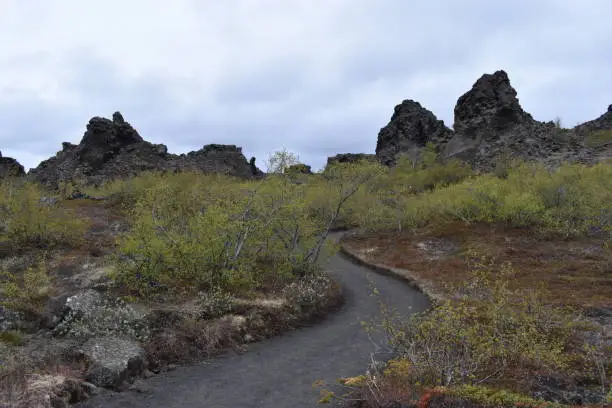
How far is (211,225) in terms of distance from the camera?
20.3 metres

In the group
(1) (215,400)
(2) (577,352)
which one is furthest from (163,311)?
(2) (577,352)

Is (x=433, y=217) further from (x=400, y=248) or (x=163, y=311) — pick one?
(x=163, y=311)

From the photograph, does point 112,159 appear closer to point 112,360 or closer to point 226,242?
point 226,242

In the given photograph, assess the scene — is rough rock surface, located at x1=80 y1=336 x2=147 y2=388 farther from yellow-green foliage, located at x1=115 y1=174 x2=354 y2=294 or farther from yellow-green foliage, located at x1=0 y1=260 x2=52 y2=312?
yellow-green foliage, located at x1=0 y1=260 x2=52 y2=312

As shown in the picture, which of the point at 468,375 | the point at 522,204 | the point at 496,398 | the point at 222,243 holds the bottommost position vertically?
the point at 496,398

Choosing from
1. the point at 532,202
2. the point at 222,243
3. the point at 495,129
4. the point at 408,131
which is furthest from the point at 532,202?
the point at 408,131

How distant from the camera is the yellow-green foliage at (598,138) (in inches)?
2499

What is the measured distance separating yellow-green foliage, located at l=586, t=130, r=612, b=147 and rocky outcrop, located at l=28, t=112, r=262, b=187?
2459 inches

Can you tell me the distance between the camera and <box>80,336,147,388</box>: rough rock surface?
484 inches

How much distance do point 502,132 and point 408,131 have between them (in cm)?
3470

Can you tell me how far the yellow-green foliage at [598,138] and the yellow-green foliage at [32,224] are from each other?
225 feet

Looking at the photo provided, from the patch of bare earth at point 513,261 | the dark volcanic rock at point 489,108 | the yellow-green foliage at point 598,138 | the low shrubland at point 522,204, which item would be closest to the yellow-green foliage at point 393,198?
the low shrubland at point 522,204

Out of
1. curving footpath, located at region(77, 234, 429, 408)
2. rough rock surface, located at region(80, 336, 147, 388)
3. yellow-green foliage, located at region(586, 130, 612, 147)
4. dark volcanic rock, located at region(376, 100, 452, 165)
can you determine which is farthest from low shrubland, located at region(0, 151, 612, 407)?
dark volcanic rock, located at region(376, 100, 452, 165)

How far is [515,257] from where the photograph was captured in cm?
3134
